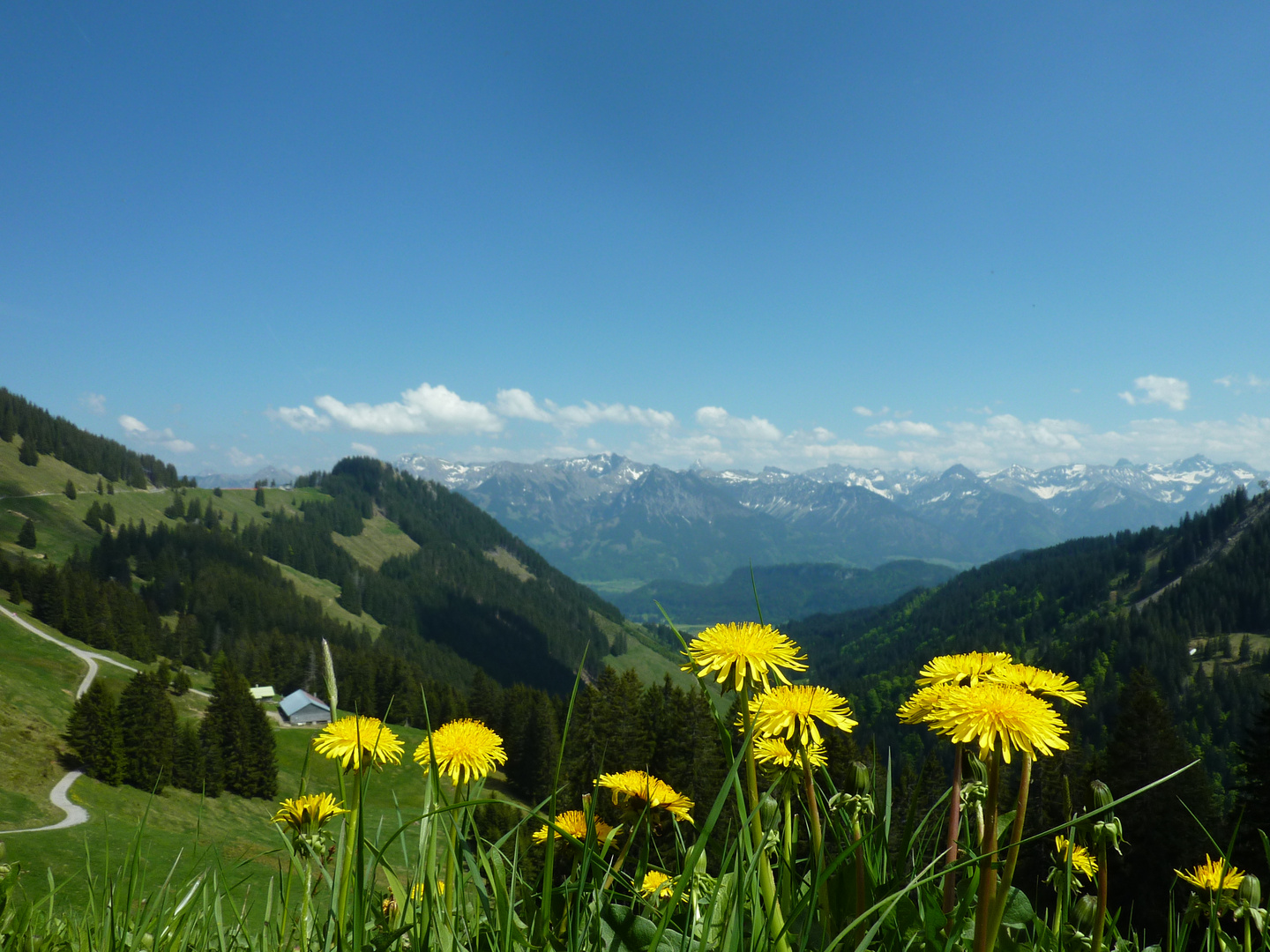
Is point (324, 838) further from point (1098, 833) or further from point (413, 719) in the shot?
point (413, 719)

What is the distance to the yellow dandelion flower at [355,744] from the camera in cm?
234

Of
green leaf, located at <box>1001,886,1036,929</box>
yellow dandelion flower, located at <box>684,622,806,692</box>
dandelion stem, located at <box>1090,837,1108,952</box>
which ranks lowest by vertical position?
green leaf, located at <box>1001,886,1036,929</box>

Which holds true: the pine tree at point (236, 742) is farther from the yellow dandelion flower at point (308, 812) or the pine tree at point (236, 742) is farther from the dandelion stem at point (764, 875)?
the dandelion stem at point (764, 875)

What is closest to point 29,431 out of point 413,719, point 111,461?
point 111,461

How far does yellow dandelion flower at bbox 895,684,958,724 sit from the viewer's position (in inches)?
86.0

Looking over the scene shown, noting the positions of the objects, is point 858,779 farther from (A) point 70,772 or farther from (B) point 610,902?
(A) point 70,772

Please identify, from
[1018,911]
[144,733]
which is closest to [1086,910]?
[1018,911]

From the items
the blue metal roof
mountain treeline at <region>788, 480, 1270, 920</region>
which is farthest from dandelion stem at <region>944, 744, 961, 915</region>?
the blue metal roof

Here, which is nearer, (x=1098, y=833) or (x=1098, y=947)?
(x=1098, y=947)

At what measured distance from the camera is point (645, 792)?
2773 mm

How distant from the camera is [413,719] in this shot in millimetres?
97812

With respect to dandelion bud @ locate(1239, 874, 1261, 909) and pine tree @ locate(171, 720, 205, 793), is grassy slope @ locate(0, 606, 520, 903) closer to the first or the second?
pine tree @ locate(171, 720, 205, 793)

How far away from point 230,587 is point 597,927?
512 feet

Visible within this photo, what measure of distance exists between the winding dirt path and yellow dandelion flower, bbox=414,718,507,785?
19.1m
